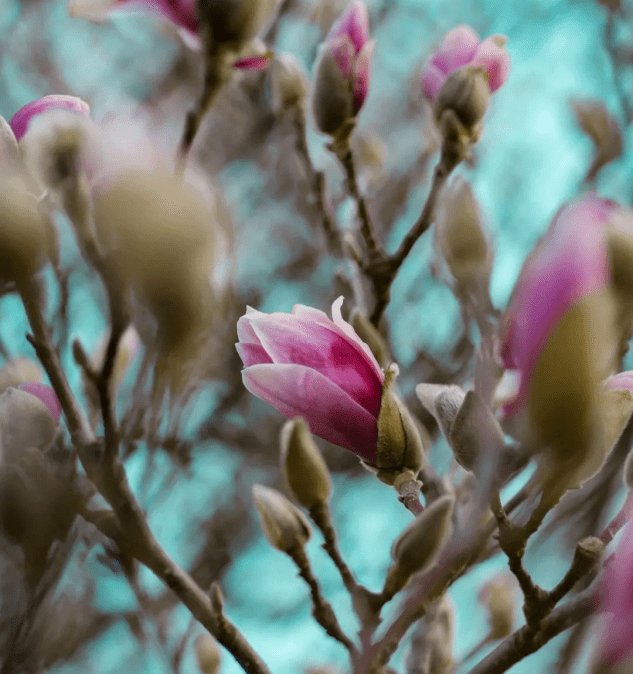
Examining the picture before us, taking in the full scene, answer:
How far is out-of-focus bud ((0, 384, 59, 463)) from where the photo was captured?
1.78 ft

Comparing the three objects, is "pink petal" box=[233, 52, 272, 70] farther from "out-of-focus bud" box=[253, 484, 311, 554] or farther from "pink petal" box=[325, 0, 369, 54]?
"out-of-focus bud" box=[253, 484, 311, 554]

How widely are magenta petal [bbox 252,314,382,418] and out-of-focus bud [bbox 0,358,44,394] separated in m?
0.27

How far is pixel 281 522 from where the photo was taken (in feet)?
1.74

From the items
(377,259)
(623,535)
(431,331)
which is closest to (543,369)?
(623,535)

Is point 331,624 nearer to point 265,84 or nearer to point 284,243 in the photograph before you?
point 265,84

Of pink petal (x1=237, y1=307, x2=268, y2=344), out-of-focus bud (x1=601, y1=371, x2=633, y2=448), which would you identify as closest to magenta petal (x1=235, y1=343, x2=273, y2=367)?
pink petal (x1=237, y1=307, x2=268, y2=344)

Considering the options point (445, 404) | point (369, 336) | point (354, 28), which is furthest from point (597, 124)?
point (445, 404)

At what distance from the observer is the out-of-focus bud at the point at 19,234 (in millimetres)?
393

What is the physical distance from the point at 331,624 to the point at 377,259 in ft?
1.25

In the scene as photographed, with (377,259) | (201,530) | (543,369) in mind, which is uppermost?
(543,369)

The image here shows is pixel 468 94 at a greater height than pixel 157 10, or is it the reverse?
pixel 157 10

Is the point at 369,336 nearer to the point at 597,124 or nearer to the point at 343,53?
the point at 343,53

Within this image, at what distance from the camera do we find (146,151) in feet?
1.16

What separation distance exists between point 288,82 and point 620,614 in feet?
2.44
